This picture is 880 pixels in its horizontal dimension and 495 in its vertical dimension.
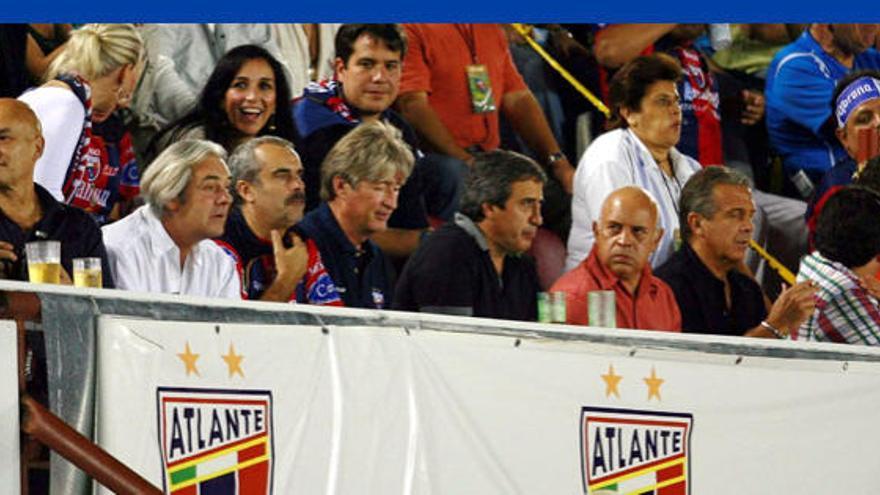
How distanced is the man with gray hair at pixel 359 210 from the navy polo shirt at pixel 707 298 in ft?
4.29

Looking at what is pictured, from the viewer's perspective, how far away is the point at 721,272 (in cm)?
902

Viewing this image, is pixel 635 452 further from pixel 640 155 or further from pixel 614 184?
pixel 640 155

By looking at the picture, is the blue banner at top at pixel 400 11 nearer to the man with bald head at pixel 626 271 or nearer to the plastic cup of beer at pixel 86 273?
the plastic cup of beer at pixel 86 273

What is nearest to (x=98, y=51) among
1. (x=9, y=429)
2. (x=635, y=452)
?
(x=635, y=452)

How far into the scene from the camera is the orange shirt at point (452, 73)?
891 cm

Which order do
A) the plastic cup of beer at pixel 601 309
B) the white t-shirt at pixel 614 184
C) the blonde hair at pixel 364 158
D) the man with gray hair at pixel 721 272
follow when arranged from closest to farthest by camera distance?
the plastic cup of beer at pixel 601 309, the blonde hair at pixel 364 158, the man with gray hair at pixel 721 272, the white t-shirt at pixel 614 184

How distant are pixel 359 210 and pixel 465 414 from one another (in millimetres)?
2275

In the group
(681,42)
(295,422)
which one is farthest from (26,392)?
(681,42)

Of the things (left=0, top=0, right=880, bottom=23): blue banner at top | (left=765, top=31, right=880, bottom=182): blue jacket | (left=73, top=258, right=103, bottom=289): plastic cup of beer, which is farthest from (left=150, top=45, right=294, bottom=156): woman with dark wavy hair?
(left=765, top=31, right=880, bottom=182): blue jacket

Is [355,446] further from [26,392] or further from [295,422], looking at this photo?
[26,392]

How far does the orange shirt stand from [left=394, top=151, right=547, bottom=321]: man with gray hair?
0.38 m

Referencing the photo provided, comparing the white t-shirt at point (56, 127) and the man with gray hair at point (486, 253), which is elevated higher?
the white t-shirt at point (56, 127)

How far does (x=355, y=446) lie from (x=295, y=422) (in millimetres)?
208

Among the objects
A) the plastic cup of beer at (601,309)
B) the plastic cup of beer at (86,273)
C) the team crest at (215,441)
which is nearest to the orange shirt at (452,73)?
the plastic cup of beer at (601,309)
